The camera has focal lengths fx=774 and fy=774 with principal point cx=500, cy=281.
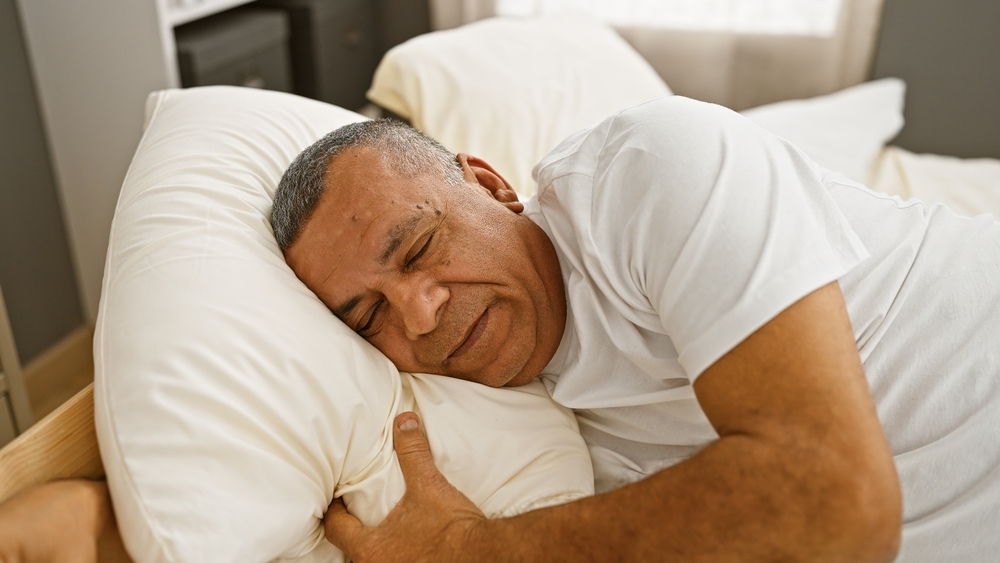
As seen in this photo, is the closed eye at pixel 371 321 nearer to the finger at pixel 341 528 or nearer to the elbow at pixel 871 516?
the finger at pixel 341 528

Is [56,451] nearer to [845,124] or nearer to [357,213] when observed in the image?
[357,213]

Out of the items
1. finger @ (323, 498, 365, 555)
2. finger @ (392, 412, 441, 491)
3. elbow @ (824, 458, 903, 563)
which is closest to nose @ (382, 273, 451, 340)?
finger @ (392, 412, 441, 491)

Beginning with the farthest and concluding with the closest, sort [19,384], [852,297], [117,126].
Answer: [117,126] → [19,384] → [852,297]

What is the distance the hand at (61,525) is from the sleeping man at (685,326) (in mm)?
241

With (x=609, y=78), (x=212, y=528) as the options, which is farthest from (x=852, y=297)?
(x=609, y=78)

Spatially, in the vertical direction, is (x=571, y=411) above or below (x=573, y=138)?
below

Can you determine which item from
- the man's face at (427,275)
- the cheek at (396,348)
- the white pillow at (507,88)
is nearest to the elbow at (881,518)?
the man's face at (427,275)

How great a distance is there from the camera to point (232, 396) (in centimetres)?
84

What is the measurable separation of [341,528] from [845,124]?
5.18 feet

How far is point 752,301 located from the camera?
716 millimetres

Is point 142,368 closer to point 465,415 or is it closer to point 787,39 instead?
point 465,415

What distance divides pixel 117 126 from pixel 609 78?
1.24 m

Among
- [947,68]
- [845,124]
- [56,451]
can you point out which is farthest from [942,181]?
[56,451]

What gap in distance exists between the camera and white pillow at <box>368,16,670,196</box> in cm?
176
